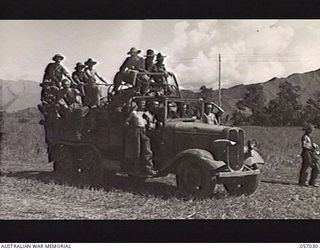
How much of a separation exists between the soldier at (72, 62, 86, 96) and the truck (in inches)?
11.1

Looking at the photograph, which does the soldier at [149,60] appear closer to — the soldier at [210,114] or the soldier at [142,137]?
the soldier at [142,137]

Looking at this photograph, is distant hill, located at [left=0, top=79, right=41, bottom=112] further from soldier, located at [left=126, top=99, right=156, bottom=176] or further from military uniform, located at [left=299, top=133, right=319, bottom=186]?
military uniform, located at [left=299, top=133, right=319, bottom=186]

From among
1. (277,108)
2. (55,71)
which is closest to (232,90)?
(277,108)

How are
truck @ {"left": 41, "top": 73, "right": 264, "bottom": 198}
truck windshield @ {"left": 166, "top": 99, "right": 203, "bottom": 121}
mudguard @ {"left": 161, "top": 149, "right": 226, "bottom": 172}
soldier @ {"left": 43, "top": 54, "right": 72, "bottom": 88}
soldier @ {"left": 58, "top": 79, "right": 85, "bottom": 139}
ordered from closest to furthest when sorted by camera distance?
mudguard @ {"left": 161, "top": 149, "right": 226, "bottom": 172}
truck @ {"left": 41, "top": 73, "right": 264, "bottom": 198}
truck windshield @ {"left": 166, "top": 99, "right": 203, "bottom": 121}
soldier @ {"left": 43, "top": 54, "right": 72, "bottom": 88}
soldier @ {"left": 58, "top": 79, "right": 85, "bottom": 139}

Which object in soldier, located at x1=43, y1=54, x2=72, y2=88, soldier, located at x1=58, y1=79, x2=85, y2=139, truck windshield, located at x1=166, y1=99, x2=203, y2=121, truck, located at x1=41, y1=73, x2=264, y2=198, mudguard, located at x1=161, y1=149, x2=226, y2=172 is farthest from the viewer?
soldier, located at x1=58, y1=79, x2=85, y2=139

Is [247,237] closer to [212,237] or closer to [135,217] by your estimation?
[212,237]

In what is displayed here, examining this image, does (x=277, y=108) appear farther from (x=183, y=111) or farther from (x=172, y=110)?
(x=172, y=110)

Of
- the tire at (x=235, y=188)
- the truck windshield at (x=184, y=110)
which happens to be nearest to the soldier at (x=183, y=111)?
the truck windshield at (x=184, y=110)

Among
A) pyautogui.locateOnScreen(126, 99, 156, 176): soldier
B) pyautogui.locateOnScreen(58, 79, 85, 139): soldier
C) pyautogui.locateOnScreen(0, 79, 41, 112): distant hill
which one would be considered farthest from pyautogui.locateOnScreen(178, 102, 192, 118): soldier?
pyautogui.locateOnScreen(0, 79, 41, 112): distant hill

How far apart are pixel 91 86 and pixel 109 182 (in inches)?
39.6

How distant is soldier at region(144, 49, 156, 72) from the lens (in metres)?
6.77

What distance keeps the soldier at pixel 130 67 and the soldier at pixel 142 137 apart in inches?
10.3

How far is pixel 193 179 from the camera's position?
658cm

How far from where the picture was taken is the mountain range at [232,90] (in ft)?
22.2
